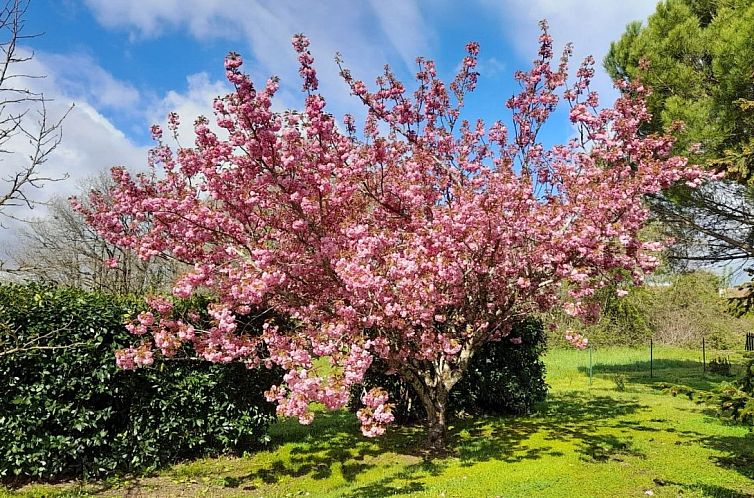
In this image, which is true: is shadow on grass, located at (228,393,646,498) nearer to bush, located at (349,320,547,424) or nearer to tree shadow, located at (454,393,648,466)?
tree shadow, located at (454,393,648,466)

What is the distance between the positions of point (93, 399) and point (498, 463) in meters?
5.88

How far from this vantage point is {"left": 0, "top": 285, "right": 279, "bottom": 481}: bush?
6.95 meters

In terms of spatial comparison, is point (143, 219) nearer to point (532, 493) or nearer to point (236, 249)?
point (236, 249)

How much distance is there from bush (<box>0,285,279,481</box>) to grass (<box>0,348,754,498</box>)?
34 cm

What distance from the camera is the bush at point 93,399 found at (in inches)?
274

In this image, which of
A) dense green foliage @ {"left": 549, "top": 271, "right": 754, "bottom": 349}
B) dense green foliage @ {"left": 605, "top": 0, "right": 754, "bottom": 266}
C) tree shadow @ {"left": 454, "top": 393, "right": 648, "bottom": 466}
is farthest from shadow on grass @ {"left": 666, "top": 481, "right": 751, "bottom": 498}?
dense green foliage @ {"left": 549, "top": 271, "right": 754, "bottom": 349}

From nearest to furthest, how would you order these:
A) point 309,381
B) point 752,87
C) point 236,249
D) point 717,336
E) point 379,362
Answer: point 309,381, point 236,249, point 379,362, point 752,87, point 717,336

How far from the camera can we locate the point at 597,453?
7730mm

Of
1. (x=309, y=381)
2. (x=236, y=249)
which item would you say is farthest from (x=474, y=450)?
(x=236, y=249)

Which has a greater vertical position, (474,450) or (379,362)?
(379,362)

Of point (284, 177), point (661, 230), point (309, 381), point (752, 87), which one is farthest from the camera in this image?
point (661, 230)

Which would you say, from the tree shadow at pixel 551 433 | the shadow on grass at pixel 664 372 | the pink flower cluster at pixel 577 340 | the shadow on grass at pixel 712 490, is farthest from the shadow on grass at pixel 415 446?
the shadow on grass at pixel 664 372

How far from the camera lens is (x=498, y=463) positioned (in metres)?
7.35

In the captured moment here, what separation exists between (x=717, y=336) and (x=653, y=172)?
2254 centimetres
